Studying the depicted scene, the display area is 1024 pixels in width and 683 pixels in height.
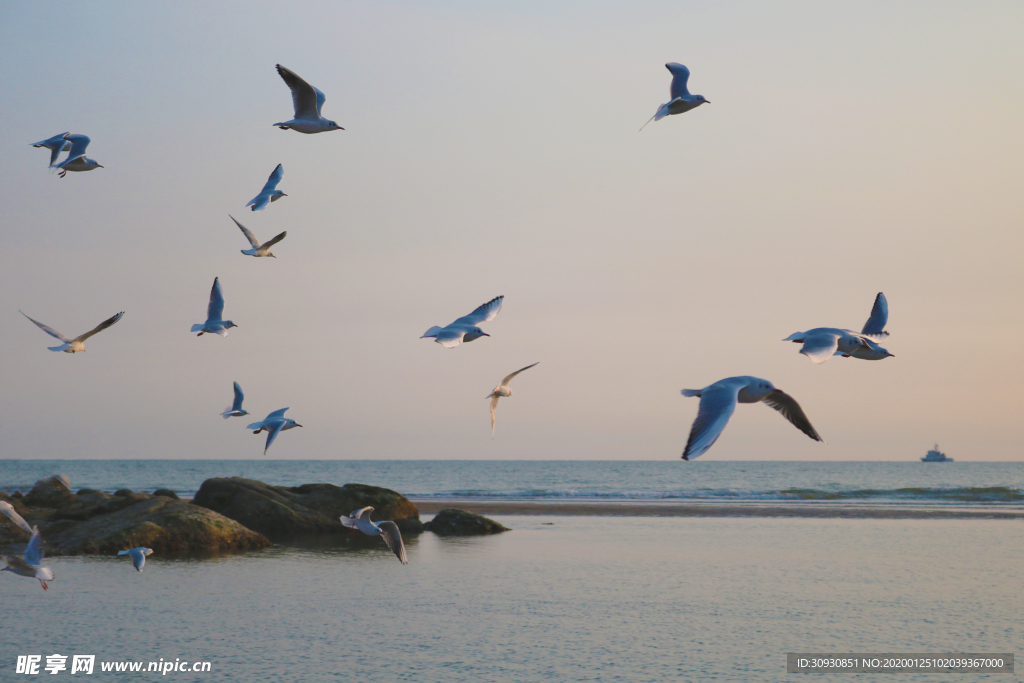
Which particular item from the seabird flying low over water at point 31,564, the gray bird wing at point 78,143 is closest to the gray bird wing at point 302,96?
the gray bird wing at point 78,143

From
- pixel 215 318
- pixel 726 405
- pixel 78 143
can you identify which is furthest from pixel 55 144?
pixel 726 405

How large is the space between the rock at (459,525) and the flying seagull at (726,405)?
20528 millimetres

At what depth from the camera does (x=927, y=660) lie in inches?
508

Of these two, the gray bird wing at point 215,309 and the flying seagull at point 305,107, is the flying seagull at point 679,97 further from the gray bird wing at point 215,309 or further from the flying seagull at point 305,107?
the gray bird wing at point 215,309

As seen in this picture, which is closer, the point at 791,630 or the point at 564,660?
the point at 564,660

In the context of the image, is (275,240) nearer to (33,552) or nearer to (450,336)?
(450,336)

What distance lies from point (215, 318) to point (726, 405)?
980 centimetres

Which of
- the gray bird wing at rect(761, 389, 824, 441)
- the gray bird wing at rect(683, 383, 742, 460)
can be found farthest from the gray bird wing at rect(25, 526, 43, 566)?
the gray bird wing at rect(761, 389, 824, 441)

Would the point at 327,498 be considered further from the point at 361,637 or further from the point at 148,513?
the point at 361,637

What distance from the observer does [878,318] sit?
11969 millimetres

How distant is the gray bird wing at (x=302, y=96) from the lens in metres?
12.8

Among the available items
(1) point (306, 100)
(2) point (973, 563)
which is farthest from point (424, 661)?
(2) point (973, 563)

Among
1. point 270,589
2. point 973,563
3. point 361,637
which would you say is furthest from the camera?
point 973,563

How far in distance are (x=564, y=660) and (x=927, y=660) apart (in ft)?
17.7
